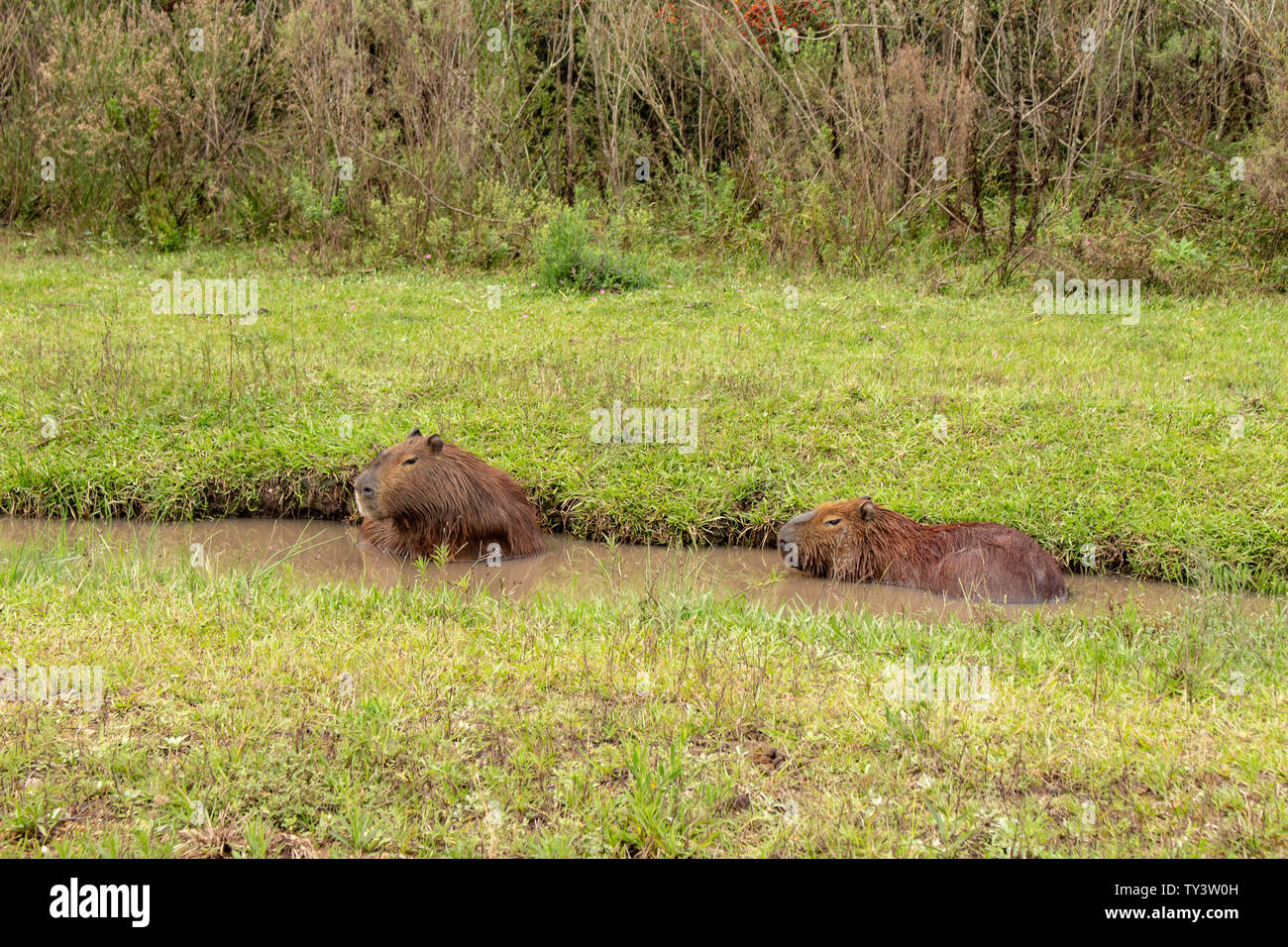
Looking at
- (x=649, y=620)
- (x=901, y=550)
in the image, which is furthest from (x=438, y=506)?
(x=901, y=550)

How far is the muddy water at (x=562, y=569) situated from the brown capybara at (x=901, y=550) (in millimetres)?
101

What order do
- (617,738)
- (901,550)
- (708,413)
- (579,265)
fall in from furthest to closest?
(579,265) → (708,413) → (901,550) → (617,738)

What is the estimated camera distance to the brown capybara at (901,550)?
598 cm

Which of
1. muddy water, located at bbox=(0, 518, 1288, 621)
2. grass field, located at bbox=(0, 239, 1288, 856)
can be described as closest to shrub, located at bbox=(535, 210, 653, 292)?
grass field, located at bbox=(0, 239, 1288, 856)

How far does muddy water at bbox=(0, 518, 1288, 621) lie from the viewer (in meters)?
5.80

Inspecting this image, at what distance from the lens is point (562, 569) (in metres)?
6.50

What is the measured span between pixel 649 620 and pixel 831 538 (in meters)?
1.89

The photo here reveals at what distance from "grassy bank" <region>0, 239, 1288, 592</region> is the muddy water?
18cm

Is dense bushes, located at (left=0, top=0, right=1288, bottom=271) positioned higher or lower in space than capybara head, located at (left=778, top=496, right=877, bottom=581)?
higher

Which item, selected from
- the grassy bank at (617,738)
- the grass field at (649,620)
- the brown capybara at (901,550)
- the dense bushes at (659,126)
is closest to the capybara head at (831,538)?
the brown capybara at (901,550)

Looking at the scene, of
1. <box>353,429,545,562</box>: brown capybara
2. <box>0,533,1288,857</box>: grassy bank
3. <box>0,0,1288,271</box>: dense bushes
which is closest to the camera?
<box>0,533,1288,857</box>: grassy bank

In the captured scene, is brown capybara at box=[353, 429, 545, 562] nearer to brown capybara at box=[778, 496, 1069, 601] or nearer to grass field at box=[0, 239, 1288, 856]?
grass field at box=[0, 239, 1288, 856]

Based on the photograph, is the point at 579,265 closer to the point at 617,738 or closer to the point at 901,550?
the point at 901,550

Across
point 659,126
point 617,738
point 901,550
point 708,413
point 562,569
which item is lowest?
point 562,569
